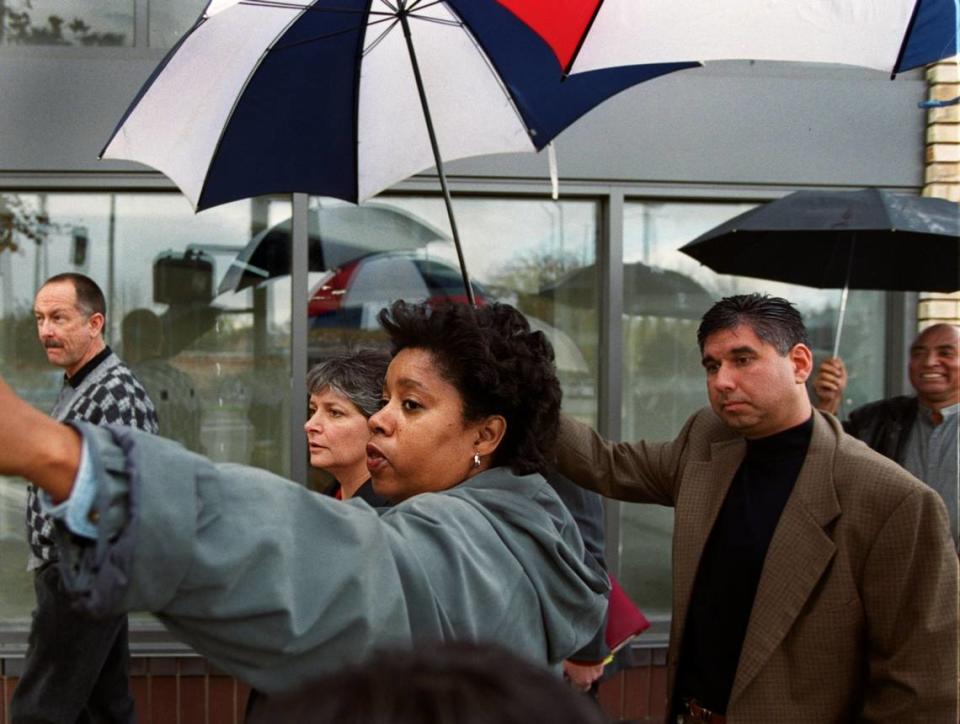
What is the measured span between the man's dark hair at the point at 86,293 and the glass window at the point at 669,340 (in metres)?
2.34

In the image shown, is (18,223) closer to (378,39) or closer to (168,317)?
(168,317)

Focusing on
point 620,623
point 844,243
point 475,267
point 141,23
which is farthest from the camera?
point 475,267

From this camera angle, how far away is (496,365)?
1711 mm

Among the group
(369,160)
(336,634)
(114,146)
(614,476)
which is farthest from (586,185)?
(336,634)

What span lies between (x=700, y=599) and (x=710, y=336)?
0.69 m

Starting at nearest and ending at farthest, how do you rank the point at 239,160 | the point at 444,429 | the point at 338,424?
the point at 444,429 → the point at 338,424 → the point at 239,160

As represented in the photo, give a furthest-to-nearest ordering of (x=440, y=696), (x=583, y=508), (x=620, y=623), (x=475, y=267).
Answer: (x=475, y=267), (x=583, y=508), (x=620, y=623), (x=440, y=696)

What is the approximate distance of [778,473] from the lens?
2.55 meters

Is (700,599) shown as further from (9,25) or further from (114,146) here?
(9,25)

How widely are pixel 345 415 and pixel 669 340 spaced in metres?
2.40

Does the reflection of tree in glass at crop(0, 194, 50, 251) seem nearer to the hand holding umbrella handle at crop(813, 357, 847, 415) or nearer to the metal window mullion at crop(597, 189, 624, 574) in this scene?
the metal window mullion at crop(597, 189, 624, 574)

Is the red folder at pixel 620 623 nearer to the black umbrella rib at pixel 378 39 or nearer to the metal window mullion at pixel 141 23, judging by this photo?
the black umbrella rib at pixel 378 39

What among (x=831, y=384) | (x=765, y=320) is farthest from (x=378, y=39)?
(x=831, y=384)

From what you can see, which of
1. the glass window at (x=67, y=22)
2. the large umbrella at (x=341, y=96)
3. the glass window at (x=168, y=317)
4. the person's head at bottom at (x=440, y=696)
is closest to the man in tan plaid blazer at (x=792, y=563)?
the large umbrella at (x=341, y=96)
